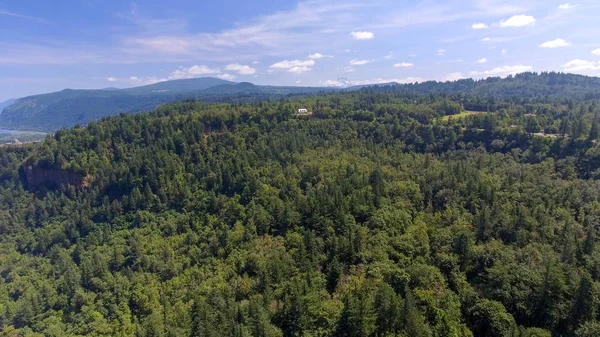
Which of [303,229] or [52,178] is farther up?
[52,178]

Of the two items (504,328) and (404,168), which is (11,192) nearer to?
(404,168)

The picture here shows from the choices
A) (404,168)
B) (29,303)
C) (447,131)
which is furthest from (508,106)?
(29,303)

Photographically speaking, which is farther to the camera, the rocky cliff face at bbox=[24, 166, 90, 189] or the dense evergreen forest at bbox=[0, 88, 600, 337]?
the rocky cliff face at bbox=[24, 166, 90, 189]

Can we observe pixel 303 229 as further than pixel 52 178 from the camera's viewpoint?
No

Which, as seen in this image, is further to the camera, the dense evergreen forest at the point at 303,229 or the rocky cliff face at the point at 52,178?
the rocky cliff face at the point at 52,178
